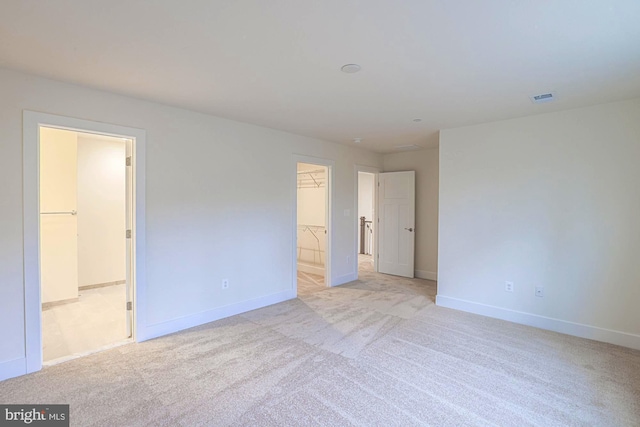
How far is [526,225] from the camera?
→ 369 cm

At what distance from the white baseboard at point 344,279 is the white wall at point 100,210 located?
3566 millimetres

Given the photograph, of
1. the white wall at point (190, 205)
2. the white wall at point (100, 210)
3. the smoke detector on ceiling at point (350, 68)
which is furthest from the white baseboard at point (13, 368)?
the smoke detector on ceiling at point (350, 68)

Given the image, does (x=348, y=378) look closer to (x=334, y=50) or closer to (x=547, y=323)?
(x=334, y=50)

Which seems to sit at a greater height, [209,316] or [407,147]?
[407,147]

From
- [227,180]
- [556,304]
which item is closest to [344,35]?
[227,180]

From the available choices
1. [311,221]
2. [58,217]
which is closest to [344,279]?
[311,221]

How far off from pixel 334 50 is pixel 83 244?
5.22 metres

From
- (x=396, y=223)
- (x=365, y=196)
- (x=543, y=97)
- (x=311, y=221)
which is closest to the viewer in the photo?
(x=543, y=97)

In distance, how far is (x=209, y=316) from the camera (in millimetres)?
3676

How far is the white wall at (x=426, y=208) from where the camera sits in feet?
18.9

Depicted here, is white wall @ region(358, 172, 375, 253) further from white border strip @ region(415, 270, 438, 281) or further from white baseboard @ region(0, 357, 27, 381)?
white baseboard @ region(0, 357, 27, 381)

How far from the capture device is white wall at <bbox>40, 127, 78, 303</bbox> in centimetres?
425

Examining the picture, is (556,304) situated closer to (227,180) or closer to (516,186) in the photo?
(516,186)

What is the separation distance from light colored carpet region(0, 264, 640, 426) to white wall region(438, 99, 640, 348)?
380mm
